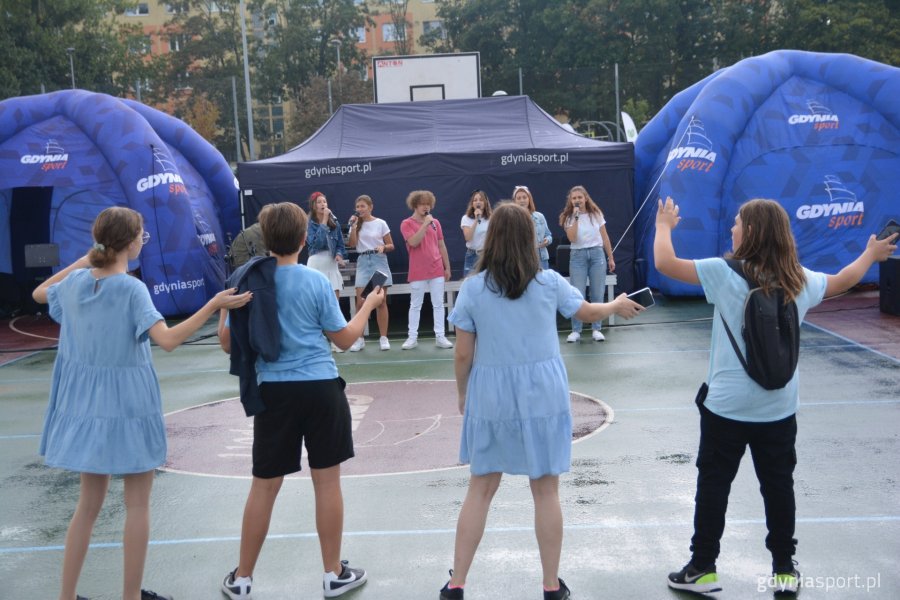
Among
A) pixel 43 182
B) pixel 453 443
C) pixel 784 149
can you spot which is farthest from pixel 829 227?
pixel 43 182

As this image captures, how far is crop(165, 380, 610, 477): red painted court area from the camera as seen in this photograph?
6.83m

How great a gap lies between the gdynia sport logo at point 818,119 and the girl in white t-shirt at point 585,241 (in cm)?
463

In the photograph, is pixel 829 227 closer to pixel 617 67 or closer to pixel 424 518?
pixel 424 518

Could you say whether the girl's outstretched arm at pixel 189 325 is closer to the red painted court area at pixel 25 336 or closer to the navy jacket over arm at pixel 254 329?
the navy jacket over arm at pixel 254 329

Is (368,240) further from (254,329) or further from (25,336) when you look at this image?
(254,329)

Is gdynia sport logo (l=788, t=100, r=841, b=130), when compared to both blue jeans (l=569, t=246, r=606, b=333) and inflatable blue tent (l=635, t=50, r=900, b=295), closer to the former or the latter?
inflatable blue tent (l=635, t=50, r=900, b=295)

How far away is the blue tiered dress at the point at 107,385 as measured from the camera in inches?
164

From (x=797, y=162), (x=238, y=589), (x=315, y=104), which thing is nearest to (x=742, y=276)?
(x=238, y=589)

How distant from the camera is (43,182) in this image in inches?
564

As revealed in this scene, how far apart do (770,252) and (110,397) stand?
291 cm

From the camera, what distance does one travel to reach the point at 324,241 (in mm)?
10914

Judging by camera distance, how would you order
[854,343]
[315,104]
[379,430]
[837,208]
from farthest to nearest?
[315,104] → [837,208] → [854,343] → [379,430]

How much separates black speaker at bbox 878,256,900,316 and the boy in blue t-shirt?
9.46 m

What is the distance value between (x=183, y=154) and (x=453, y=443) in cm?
1103
